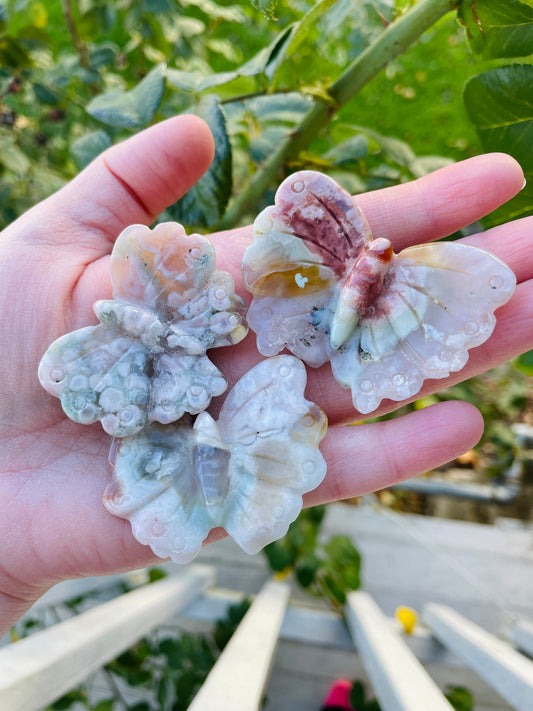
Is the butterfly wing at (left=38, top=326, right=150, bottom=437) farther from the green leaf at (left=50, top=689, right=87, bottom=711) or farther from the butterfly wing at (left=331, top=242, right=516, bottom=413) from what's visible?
the green leaf at (left=50, top=689, right=87, bottom=711)

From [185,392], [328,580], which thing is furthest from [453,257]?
[328,580]

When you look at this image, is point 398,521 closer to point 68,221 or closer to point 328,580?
point 328,580

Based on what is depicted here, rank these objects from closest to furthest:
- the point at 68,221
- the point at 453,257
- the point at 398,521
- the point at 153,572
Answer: the point at 453,257 → the point at 68,221 → the point at 153,572 → the point at 398,521

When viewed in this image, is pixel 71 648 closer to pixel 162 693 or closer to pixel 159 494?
pixel 159 494

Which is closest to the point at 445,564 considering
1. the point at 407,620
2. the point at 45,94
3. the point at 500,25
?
the point at 407,620

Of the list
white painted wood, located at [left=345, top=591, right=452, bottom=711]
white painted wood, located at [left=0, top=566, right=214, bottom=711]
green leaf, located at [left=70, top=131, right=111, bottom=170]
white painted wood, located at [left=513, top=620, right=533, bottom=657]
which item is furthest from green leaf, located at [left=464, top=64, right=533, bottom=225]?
white painted wood, located at [left=513, top=620, right=533, bottom=657]

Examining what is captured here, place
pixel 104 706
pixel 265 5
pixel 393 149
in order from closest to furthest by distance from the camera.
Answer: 1. pixel 265 5
2. pixel 393 149
3. pixel 104 706
